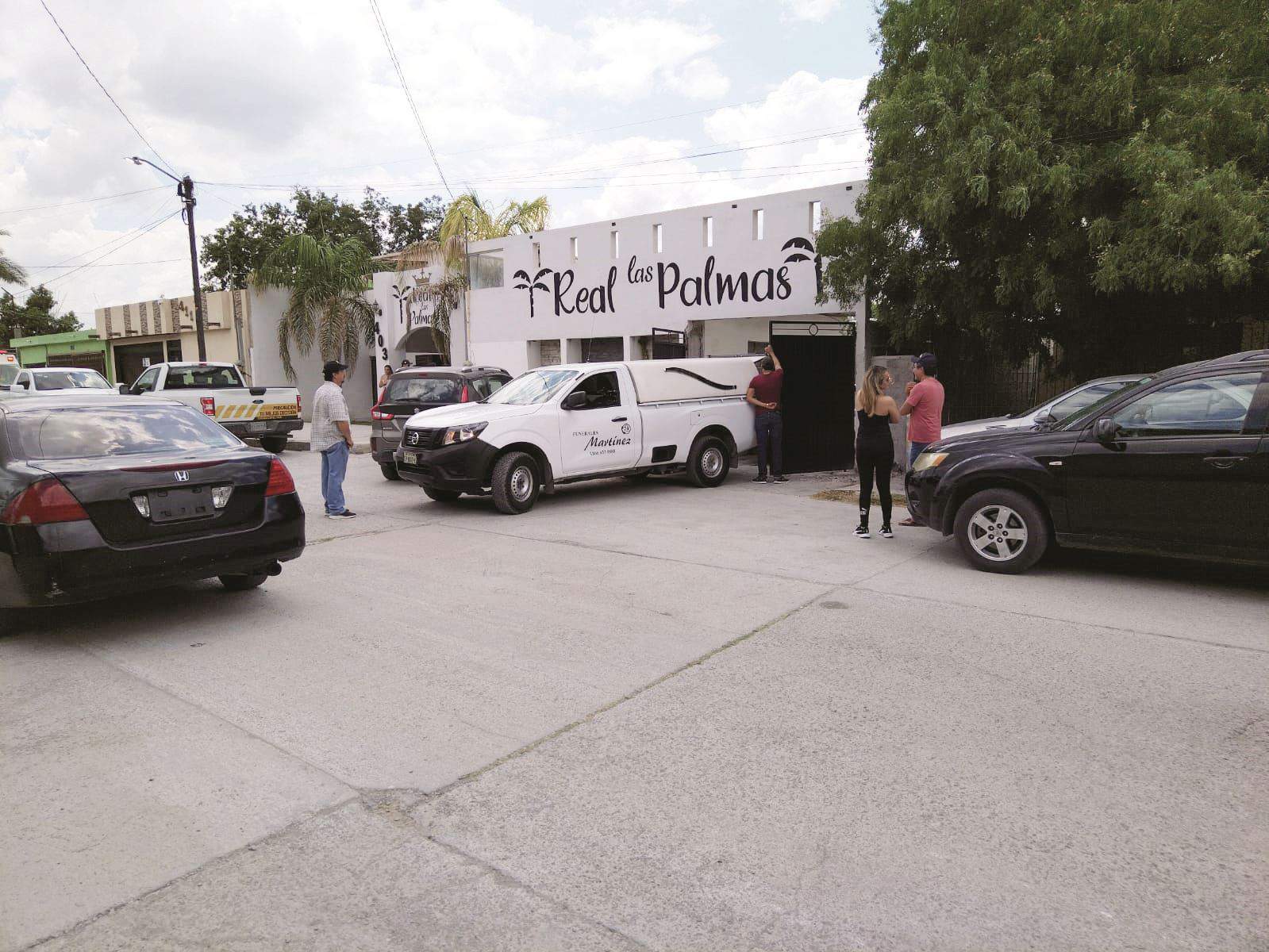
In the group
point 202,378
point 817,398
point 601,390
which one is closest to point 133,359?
point 202,378

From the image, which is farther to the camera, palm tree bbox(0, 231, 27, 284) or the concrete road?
palm tree bbox(0, 231, 27, 284)

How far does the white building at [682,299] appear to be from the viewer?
580 inches

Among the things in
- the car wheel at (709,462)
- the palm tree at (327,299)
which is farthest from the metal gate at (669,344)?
the palm tree at (327,299)

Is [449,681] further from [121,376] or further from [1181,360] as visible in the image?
[121,376]

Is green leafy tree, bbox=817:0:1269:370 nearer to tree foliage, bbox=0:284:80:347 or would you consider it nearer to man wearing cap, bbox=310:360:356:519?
man wearing cap, bbox=310:360:356:519

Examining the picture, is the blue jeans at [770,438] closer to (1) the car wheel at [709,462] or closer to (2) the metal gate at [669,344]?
(1) the car wheel at [709,462]

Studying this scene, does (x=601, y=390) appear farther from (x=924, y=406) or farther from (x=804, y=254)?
(x=804, y=254)

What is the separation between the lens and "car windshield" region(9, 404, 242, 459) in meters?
5.92

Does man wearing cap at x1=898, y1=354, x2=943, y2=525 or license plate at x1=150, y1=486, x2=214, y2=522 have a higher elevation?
man wearing cap at x1=898, y1=354, x2=943, y2=525

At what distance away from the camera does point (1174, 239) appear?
9.31m

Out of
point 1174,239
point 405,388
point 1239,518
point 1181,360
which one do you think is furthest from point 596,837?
point 1181,360

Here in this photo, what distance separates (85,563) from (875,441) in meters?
6.91

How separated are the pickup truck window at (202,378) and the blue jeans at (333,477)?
895 centimetres

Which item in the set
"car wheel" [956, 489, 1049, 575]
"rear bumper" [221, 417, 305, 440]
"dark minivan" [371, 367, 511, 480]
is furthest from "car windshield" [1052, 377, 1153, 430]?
"rear bumper" [221, 417, 305, 440]
